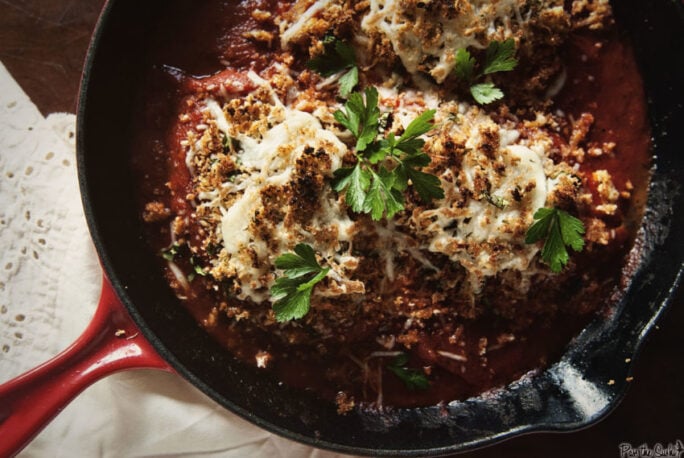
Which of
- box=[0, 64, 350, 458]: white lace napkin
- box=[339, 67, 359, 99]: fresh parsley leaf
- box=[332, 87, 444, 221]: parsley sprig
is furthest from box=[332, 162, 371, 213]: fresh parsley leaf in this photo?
box=[0, 64, 350, 458]: white lace napkin

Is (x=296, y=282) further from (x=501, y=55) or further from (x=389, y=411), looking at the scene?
(x=501, y=55)

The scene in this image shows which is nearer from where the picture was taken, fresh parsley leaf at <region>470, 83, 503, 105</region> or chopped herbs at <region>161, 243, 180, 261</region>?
fresh parsley leaf at <region>470, 83, 503, 105</region>

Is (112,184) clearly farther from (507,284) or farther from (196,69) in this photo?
(507,284)

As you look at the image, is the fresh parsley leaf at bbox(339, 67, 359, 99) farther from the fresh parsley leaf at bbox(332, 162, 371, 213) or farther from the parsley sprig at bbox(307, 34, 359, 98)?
the fresh parsley leaf at bbox(332, 162, 371, 213)

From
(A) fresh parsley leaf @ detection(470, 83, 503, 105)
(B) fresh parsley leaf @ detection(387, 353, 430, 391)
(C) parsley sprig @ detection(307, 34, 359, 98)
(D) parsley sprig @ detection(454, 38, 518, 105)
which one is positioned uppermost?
(C) parsley sprig @ detection(307, 34, 359, 98)

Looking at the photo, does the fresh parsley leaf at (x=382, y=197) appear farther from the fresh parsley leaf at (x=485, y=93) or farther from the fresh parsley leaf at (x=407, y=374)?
the fresh parsley leaf at (x=407, y=374)

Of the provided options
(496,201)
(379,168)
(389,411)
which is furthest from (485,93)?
(389,411)

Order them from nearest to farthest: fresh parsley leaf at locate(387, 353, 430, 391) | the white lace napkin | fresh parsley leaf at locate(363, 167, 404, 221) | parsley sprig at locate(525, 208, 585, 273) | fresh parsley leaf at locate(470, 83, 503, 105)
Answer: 1. fresh parsley leaf at locate(363, 167, 404, 221)
2. parsley sprig at locate(525, 208, 585, 273)
3. fresh parsley leaf at locate(470, 83, 503, 105)
4. fresh parsley leaf at locate(387, 353, 430, 391)
5. the white lace napkin

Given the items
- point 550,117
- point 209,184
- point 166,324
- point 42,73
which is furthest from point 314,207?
point 42,73
